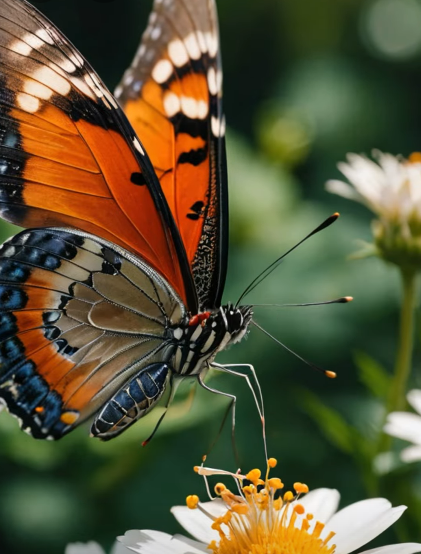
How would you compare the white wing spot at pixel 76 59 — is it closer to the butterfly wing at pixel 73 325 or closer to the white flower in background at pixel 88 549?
the butterfly wing at pixel 73 325

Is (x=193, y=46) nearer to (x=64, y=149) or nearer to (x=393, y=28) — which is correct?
(x=64, y=149)

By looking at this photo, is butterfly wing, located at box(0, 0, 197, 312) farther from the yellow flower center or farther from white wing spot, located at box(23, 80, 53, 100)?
the yellow flower center

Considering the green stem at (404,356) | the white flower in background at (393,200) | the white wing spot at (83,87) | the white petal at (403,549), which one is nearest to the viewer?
the white petal at (403,549)

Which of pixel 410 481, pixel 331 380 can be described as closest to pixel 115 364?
pixel 410 481

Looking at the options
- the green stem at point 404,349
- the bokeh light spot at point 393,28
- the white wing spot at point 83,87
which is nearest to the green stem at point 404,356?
the green stem at point 404,349

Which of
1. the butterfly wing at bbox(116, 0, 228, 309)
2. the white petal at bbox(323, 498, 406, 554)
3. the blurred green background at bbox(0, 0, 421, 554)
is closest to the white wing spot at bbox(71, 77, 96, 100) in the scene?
the butterfly wing at bbox(116, 0, 228, 309)

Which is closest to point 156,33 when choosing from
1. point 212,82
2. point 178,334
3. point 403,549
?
point 212,82

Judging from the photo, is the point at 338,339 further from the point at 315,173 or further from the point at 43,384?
the point at 43,384
